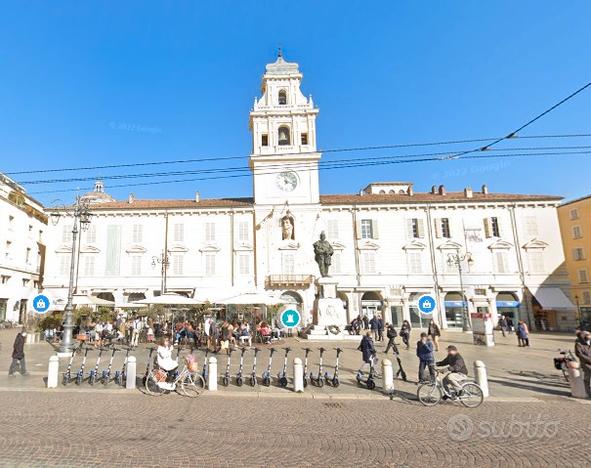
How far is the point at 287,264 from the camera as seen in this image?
33.4m

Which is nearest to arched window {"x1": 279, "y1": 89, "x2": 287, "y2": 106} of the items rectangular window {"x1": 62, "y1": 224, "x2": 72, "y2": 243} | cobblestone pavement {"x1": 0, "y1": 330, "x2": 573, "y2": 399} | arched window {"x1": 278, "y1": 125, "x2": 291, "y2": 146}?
arched window {"x1": 278, "y1": 125, "x2": 291, "y2": 146}

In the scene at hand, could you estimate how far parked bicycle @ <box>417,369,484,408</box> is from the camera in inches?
325

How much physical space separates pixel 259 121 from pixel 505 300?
92.8 feet

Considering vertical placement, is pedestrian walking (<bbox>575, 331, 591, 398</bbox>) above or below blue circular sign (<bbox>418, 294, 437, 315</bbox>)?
below

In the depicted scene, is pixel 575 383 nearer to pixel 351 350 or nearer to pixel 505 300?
pixel 351 350

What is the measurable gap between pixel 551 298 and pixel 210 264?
98.6 feet

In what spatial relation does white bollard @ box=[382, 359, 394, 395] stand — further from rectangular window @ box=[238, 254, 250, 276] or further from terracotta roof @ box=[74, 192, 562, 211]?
terracotta roof @ box=[74, 192, 562, 211]

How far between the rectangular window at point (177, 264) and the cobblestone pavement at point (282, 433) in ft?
81.1

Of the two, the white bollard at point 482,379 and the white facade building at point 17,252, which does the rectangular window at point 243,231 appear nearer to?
the white facade building at point 17,252

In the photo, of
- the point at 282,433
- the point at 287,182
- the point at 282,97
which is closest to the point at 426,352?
the point at 282,433

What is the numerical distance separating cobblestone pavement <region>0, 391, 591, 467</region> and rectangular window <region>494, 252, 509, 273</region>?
27083 mm

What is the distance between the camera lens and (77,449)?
5.52 meters

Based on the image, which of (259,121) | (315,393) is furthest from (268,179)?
(315,393)

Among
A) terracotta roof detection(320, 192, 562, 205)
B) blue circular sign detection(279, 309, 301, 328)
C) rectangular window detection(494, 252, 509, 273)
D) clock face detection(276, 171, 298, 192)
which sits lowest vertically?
blue circular sign detection(279, 309, 301, 328)
